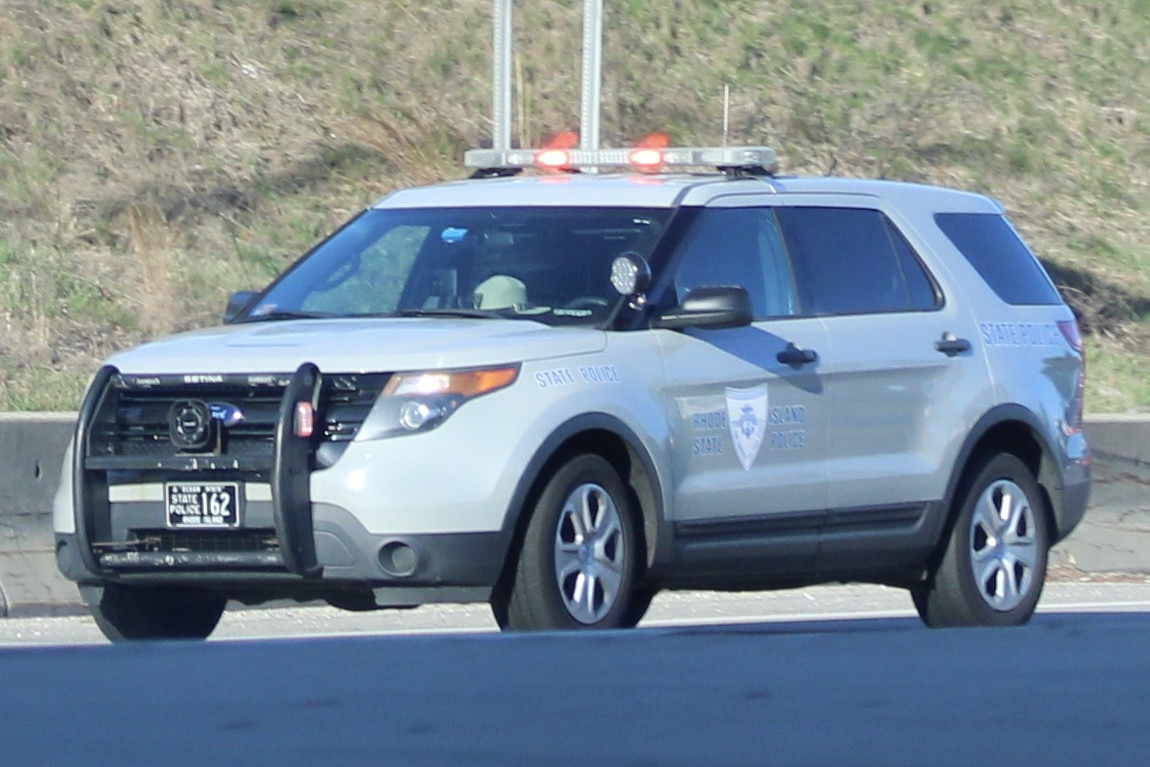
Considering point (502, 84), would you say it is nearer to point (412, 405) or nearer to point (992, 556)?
point (992, 556)

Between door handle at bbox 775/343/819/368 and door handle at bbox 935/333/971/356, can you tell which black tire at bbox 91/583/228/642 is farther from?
door handle at bbox 935/333/971/356

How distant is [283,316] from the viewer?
360 inches

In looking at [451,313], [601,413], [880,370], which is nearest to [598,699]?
[601,413]

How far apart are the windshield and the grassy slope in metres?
5.61

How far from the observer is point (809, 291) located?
9383 millimetres

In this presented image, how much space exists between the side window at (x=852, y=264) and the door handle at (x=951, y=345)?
173mm

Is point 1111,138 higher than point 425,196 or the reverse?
the reverse

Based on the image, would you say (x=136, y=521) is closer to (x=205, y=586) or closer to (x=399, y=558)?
(x=205, y=586)

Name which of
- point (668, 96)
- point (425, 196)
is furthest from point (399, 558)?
point (668, 96)

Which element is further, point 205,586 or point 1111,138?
point 1111,138

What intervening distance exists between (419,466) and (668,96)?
→ 533 inches

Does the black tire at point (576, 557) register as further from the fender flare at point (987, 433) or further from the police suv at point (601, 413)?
the fender flare at point (987, 433)

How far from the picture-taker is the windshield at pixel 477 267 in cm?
886

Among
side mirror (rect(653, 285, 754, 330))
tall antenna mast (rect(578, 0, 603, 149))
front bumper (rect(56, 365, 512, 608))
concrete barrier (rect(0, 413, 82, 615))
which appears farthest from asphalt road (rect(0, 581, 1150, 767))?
tall antenna mast (rect(578, 0, 603, 149))
